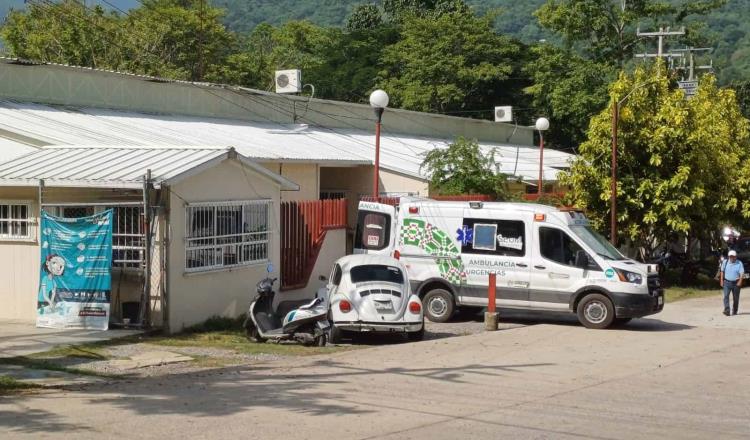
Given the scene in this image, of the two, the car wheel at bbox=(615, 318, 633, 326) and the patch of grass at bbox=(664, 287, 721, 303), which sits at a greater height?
the patch of grass at bbox=(664, 287, 721, 303)

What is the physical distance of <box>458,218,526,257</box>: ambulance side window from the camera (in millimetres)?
21031

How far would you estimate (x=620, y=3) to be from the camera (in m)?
61.0

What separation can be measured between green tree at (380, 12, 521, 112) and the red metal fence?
36.3 m

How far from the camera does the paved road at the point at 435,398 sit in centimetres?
1034

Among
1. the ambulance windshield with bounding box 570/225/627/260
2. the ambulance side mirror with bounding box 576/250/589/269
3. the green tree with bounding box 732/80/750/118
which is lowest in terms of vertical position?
the ambulance side mirror with bounding box 576/250/589/269

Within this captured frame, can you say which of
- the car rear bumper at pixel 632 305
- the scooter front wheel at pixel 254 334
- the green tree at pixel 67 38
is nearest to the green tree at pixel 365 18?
the green tree at pixel 67 38

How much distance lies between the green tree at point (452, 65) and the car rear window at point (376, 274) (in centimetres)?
4201

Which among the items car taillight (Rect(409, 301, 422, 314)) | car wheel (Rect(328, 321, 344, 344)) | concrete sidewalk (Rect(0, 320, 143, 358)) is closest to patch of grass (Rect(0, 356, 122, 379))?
concrete sidewalk (Rect(0, 320, 143, 358))

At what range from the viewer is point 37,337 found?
16688 millimetres

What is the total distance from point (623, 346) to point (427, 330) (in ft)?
12.9

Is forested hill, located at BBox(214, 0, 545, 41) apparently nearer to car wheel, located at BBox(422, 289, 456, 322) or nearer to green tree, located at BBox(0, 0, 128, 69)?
green tree, located at BBox(0, 0, 128, 69)

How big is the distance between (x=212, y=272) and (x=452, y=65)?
43627mm

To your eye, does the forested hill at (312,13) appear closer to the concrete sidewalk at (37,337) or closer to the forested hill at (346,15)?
the forested hill at (346,15)

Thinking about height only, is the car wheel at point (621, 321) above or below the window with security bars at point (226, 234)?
below
